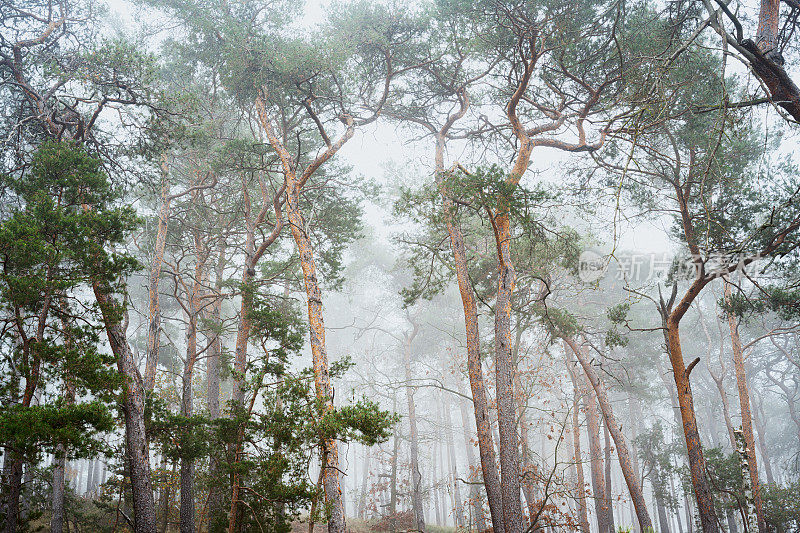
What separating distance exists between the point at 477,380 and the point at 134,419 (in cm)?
568

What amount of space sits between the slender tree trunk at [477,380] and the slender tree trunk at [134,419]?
17.1 ft

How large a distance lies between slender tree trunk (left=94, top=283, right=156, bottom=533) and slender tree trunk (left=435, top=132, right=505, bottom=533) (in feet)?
17.1

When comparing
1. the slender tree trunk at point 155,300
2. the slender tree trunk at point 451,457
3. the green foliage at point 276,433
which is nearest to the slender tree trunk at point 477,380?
the green foliage at point 276,433

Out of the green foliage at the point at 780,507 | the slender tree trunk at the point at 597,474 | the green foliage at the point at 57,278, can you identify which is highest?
the green foliage at the point at 57,278

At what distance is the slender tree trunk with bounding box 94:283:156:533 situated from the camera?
6363 millimetres

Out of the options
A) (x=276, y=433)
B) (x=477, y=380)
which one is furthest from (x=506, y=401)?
(x=276, y=433)

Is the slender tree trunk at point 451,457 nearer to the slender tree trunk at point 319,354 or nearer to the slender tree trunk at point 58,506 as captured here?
the slender tree trunk at point 58,506

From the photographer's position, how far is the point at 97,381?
584 cm

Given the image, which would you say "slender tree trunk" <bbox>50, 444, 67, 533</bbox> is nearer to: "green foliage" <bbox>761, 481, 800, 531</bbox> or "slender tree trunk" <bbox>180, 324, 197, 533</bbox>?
"slender tree trunk" <bbox>180, 324, 197, 533</bbox>

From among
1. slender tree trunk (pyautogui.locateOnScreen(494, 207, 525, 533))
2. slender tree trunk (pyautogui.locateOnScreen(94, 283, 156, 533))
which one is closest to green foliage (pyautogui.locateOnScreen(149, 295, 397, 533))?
slender tree trunk (pyautogui.locateOnScreen(94, 283, 156, 533))

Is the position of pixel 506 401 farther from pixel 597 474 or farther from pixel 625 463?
pixel 597 474

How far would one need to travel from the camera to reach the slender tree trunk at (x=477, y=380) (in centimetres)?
784

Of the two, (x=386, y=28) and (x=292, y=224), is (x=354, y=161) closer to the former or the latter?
(x=386, y=28)

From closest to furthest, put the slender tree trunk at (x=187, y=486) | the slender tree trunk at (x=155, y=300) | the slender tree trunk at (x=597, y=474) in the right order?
the slender tree trunk at (x=187, y=486) → the slender tree trunk at (x=155, y=300) → the slender tree trunk at (x=597, y=474)
